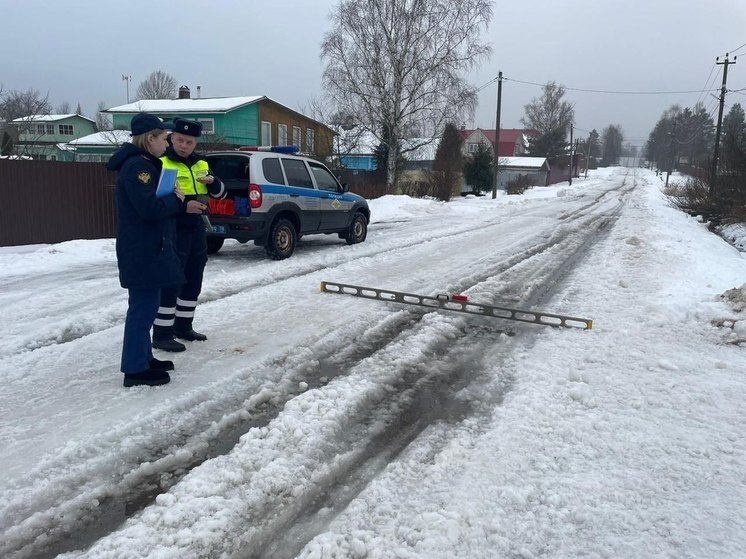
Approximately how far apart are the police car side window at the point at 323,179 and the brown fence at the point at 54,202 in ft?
16.9

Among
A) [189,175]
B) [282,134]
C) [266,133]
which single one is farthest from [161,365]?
[282,134]

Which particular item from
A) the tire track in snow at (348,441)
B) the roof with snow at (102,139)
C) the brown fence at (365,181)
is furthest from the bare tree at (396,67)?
the tire track in snow at (348,441)

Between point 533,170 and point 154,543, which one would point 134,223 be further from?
point 533,170

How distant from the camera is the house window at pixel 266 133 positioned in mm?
33875

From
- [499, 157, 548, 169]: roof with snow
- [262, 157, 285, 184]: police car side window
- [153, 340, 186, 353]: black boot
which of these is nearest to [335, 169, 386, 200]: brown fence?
[262, 157, 285, 184]: police car side window

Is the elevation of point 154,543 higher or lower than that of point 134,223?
lower

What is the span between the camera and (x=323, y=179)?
1090 cm

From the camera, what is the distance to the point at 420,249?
11438 millimetres

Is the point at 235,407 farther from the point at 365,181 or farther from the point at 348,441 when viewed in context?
the point at 365,181

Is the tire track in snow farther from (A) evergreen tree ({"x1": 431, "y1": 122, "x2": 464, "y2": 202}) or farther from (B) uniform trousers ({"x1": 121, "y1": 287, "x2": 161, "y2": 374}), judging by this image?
(A) evergreen tree ({"x1": 431, "y1": 122, "x2": 464, "y2": 202})

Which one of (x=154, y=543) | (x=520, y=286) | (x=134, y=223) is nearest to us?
(x=154, y=543)

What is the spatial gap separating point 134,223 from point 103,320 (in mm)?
2422

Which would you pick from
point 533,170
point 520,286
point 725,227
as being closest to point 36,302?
point 520,286

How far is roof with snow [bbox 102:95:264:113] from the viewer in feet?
103
